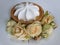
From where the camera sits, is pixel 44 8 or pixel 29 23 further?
pixel 44 8

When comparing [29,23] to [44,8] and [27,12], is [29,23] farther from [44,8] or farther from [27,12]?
[44,8]

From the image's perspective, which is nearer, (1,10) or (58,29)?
(58,29)

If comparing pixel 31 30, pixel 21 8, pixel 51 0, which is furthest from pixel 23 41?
pixel 51 0

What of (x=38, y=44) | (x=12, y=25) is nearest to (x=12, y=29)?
(x=12, y=25)

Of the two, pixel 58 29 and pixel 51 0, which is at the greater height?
pixel 51 0

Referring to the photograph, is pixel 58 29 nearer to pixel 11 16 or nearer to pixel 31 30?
pixel 31 30

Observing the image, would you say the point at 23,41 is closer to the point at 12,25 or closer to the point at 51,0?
the point at 12,25

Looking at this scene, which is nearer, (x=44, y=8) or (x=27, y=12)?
(x=27, y=12)

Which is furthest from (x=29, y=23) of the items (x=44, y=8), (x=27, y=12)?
(x=44, y=8)
